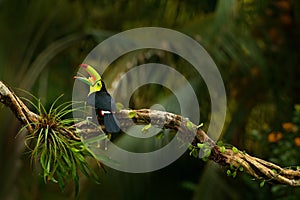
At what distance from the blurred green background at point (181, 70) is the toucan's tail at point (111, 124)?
51.2 inches

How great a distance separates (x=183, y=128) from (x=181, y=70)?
165cm

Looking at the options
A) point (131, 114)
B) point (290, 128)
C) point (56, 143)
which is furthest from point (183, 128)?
point (290, 128)

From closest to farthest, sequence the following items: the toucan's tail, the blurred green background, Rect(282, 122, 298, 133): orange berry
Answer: the toucan's tail
Rect(282, 122, 298, 133): orange berry
the blurred green background

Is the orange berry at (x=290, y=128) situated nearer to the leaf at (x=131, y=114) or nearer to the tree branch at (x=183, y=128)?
the tree branch at (x=183, y=128)

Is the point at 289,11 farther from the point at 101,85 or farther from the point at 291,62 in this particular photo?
the point at 101,85

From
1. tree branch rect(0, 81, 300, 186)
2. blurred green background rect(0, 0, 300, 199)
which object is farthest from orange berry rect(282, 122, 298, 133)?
tree branch rect(0, 81, 300, 186)

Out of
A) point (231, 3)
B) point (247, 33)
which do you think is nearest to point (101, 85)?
point (231, 3)

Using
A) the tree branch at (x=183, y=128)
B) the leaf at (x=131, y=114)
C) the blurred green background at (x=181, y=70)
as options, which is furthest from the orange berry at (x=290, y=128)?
the leaf at (x=131, y=114)

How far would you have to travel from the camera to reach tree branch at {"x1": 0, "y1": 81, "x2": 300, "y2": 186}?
0.94m

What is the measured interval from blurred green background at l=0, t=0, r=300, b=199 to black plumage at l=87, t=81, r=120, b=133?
1297 millimetres

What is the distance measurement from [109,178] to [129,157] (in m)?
0.15

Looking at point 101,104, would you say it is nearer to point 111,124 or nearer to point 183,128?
point 111,124

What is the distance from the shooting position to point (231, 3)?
2168mm

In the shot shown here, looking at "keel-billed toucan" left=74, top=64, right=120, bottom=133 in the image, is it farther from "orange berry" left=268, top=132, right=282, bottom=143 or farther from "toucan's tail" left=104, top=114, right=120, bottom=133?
"orange berry" left=268, top=132, right=282, bottom=143
